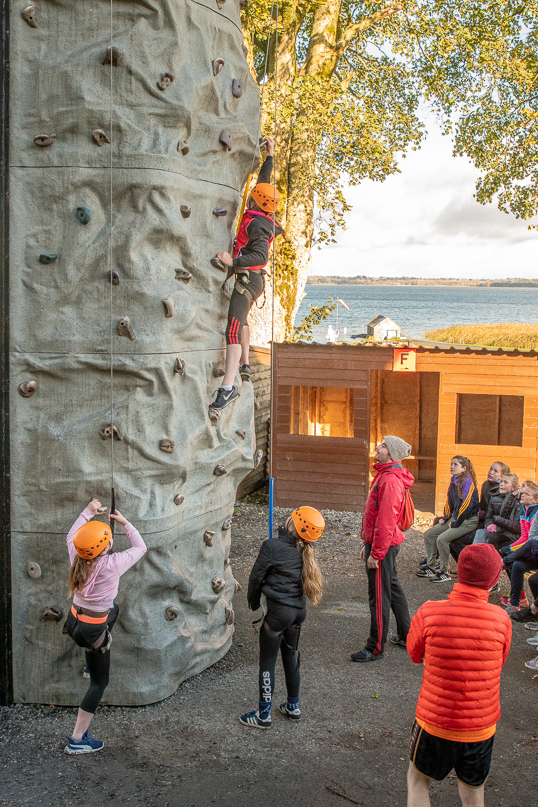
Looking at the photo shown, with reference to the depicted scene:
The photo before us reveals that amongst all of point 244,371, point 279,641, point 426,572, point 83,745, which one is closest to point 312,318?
point 426,572

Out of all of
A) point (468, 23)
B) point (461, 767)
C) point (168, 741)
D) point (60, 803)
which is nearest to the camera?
point (461, 767)

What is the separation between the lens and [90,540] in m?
5.43

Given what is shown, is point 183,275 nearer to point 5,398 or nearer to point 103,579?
point 5,398

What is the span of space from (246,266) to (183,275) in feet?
2.53

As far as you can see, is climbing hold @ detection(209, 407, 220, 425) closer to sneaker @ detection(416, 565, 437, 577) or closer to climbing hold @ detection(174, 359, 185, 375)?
climbing hold @ detection(174, 359, 185, 375)

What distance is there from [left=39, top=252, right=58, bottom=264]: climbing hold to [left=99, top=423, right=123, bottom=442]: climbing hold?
137cm

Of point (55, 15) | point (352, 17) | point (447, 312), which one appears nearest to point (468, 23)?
point (352, 17)

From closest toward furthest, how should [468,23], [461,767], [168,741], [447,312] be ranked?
[461,767] < [168,741] < [468,23] < [447,312]

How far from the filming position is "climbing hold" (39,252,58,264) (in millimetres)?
6172

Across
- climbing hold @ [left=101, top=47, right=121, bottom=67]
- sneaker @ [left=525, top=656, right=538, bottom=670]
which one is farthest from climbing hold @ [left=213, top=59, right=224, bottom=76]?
sneaker @ [left=525, top=656, right=538, bottom=670]

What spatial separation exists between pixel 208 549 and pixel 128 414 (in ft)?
5.34

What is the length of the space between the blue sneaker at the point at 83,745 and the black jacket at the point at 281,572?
163 cm

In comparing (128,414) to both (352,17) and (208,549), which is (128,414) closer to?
(208,549)

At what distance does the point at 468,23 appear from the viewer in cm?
1933
